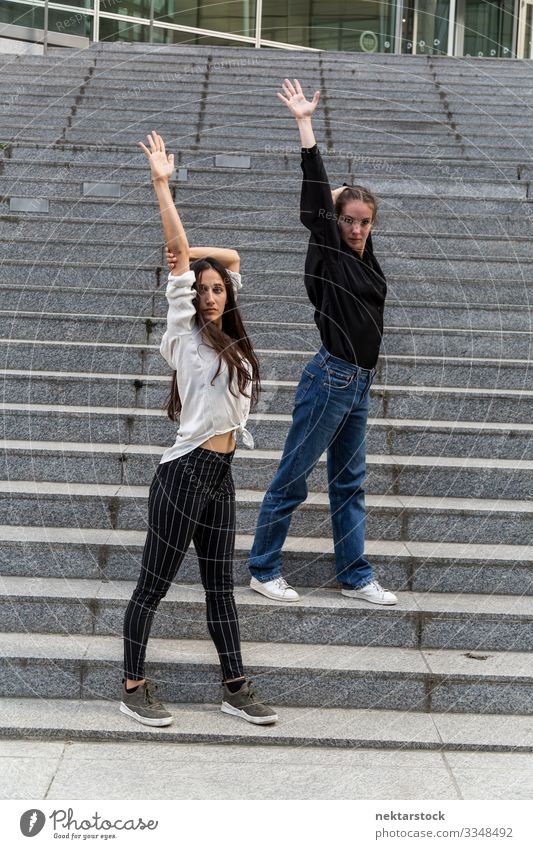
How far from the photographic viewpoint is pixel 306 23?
1630cm

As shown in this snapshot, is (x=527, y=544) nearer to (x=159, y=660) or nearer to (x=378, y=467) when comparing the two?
(x=378, y=467)

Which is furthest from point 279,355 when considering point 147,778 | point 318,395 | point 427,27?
point 427,27

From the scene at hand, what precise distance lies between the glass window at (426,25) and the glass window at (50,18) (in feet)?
17.0

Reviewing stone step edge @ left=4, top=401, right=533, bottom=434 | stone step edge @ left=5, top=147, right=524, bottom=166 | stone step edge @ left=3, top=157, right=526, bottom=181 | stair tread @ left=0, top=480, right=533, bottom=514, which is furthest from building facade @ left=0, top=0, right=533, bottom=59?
stair tread @ left=0, top=480, right=533, bottom=514

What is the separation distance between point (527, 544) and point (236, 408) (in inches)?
74.9

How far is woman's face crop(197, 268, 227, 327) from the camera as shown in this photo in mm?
3920

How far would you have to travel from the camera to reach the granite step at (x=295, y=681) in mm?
4309

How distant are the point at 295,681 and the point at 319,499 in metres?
1.20

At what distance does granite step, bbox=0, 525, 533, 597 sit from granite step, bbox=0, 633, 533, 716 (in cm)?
52

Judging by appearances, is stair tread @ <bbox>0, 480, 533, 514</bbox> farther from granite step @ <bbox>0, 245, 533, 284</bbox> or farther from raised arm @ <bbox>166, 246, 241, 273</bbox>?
granite step @ <bbox>0, 245, 533, 284</bbox>

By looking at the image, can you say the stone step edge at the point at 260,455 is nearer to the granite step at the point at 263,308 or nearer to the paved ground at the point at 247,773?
the granite step at the point at 263,308

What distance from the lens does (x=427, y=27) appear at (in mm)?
17422
